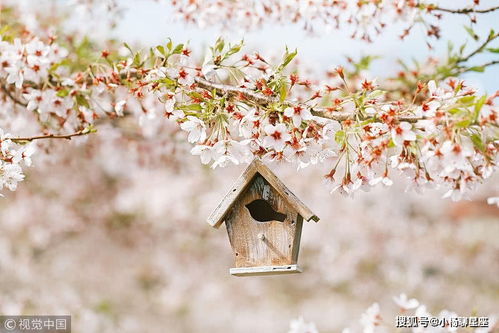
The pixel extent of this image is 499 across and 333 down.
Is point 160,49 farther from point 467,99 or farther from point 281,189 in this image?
point 467,99

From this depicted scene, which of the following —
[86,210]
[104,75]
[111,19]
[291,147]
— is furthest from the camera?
[86,210]

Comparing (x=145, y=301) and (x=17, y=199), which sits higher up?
(x=17, y=199)

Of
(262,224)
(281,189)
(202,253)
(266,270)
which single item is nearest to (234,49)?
(281,189)

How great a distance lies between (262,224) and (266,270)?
0.51ft

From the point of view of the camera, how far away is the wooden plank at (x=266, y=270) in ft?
7.42

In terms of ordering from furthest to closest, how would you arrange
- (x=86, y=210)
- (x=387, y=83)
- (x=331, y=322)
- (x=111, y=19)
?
(x=331, y=322) → (x=86, y=210) → (x=111, y=19) → (x=387, y=83)

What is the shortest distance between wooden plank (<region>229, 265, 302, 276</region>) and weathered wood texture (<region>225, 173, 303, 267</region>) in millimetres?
33

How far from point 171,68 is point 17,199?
21.5 feet

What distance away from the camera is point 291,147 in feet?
6.93

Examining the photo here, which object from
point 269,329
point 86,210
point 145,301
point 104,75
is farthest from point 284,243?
point 269,329

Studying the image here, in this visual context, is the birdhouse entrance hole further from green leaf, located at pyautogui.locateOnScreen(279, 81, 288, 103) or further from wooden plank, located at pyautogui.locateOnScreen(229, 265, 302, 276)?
green leaf, located at pyautogui.locateOnScreen(279, 81, 288, 103)

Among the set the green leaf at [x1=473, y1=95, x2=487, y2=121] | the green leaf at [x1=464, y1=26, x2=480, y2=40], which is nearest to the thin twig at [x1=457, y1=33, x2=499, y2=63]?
the green leaf at [x1=464, y1=26, x2=480, y2=40]

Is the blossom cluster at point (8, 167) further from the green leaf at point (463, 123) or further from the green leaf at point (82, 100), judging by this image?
the green leaf at point (463, 123)

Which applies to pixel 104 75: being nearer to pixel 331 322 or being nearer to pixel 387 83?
pixel 387 83
